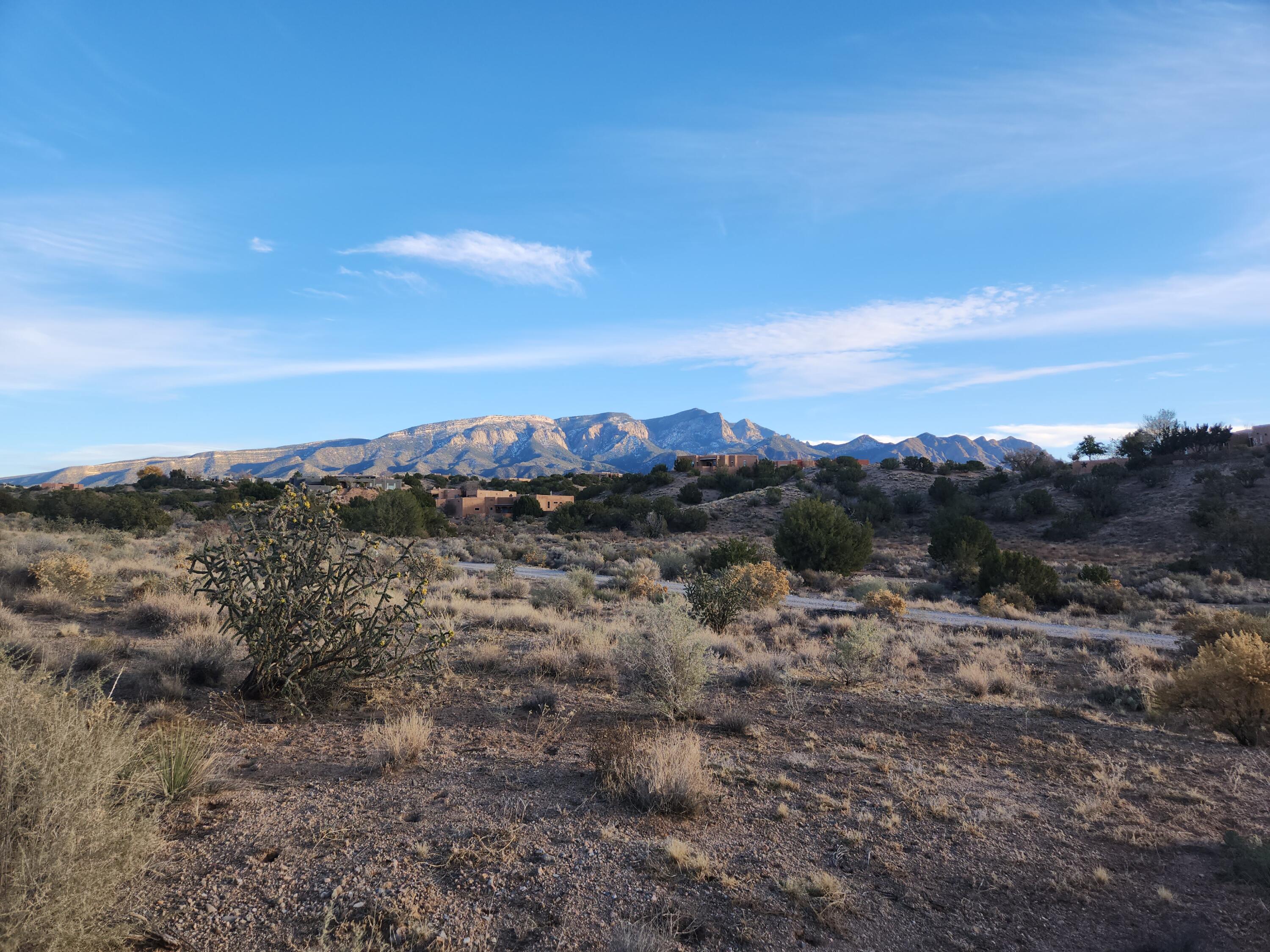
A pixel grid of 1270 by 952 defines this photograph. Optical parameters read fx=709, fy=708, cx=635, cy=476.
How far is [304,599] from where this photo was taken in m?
7.46

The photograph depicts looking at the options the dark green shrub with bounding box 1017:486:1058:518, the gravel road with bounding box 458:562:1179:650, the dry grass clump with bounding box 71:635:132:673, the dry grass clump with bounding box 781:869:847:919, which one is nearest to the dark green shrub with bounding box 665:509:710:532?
the dark green shrub with bounding box 1017:486:1058:518

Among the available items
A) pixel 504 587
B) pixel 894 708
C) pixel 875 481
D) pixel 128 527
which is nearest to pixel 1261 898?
pixel 894 708

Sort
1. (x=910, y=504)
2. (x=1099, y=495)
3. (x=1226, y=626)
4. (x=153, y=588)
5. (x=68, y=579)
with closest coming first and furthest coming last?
1. (x=1226, y=626)
2. (x=68, y=579)
3. (x=153, y=588)
4. (x=1099, y=495)
5. (x=910, y=504)

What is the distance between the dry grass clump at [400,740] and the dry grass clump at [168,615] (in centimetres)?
589

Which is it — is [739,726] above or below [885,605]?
above

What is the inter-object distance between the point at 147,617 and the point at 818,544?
70.6 ft

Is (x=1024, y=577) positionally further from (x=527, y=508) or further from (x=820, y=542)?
(x=527, y=508)

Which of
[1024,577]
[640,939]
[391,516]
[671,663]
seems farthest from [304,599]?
[391,516]

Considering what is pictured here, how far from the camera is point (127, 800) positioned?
3.98 m

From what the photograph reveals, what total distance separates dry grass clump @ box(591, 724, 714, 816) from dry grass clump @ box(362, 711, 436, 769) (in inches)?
62.1

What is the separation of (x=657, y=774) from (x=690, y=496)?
58.1 meters

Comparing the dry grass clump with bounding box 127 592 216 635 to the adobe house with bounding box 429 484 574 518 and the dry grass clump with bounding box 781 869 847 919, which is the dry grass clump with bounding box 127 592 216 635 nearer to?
the dry grass clump with bounding box 781 869 847 919

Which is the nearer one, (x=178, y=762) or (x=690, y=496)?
(x=178, y=762)

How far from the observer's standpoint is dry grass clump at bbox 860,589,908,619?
711 inches
